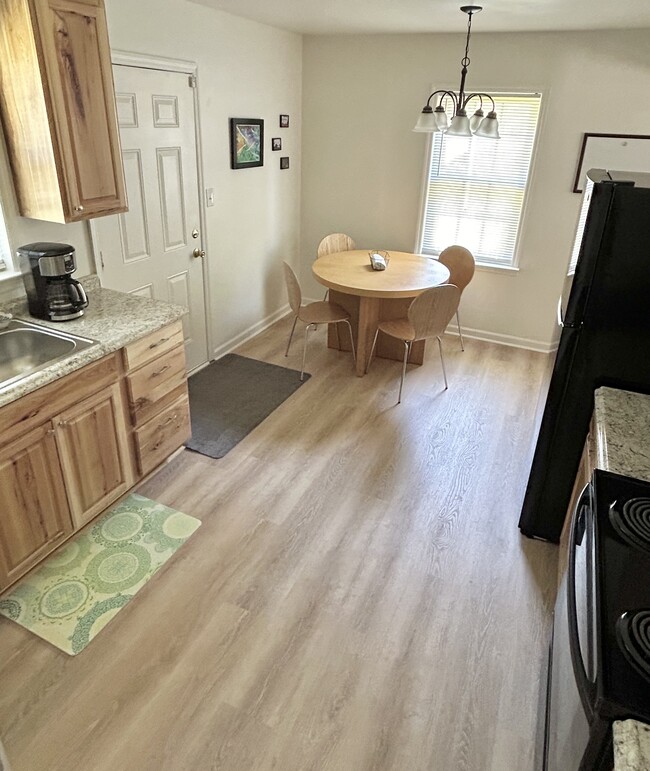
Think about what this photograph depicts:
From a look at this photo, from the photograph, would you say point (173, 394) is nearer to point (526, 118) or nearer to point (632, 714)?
point (632, 714)

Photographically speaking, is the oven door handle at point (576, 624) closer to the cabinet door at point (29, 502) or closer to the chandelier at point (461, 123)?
the cabinet door at point (29, 502)

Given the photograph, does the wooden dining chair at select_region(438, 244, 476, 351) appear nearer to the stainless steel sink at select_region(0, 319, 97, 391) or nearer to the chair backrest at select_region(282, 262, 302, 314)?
the chair backrest at select_region(282, 262, 302, 314)

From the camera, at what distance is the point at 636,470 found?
160cm

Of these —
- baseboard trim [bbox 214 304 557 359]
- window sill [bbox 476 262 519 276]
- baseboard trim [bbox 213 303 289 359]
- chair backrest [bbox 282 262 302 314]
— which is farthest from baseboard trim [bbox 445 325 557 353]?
chair backrest [bbox 282 262 302 314]

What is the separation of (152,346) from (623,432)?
6.65ft

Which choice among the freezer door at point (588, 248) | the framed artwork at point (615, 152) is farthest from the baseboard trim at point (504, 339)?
the freezer door at point (588, 248)

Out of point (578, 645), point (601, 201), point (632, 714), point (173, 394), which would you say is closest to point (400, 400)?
point (173, 394)

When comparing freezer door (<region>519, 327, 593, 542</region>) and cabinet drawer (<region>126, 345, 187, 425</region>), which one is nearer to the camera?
freezer door (<region>519, 327, 593, 542</region>)

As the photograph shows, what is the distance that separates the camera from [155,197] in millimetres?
3293

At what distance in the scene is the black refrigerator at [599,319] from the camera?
6.18ft

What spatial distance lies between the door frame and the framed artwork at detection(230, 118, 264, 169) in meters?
0.38

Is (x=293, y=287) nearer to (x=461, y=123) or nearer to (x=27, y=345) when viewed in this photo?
(x=461, y=123)

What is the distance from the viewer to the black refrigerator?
1.88 m

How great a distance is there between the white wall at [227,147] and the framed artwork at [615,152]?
2.38 metres
